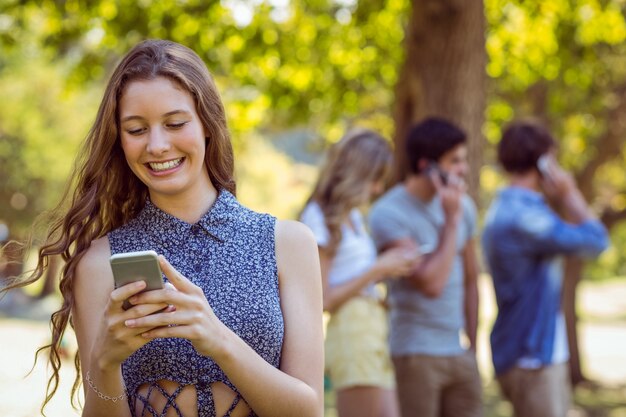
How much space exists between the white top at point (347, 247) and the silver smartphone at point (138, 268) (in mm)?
2717

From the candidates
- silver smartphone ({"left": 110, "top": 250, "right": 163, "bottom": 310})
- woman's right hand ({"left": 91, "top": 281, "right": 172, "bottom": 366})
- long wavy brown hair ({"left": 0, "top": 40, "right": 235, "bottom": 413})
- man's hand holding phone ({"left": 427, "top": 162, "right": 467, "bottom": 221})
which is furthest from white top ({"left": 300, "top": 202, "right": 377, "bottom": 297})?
silver smartphone ({"left": 110, "top": 250, "right": 163, "bottom": 310})

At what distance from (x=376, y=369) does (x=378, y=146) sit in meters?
1.15

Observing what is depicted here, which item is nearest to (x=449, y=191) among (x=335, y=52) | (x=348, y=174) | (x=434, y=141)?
(x=434, y=141)

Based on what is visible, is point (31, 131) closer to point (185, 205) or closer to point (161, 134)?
Answer: point (185, 205)

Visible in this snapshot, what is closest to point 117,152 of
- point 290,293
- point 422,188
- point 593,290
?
point 290,293

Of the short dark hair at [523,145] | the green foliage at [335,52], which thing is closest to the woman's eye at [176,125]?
the short dark hair at [523,145]

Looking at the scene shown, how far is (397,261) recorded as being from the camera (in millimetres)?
4906

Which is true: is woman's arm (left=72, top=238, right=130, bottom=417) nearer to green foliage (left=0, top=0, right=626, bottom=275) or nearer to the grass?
green foliage (left=0, top=0, right=626, bottom=275)

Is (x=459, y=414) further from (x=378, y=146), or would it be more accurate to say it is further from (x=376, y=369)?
(x=378, y=146)

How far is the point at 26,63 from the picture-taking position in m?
36.0

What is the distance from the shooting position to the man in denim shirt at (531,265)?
206 inches

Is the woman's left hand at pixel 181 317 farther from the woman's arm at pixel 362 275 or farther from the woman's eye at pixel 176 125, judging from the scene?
the woman's arm at pixel 362 275

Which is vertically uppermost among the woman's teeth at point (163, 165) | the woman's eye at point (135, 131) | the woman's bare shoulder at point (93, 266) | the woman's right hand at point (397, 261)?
the woman's eye at point (135, 131)

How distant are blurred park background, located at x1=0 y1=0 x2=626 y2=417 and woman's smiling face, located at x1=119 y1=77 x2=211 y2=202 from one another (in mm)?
496
